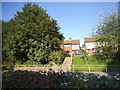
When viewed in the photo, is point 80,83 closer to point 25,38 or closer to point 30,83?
point 30,83

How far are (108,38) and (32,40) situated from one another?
921 cm

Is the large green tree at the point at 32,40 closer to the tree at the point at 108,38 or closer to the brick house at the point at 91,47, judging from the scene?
the brick house at the point at 91,47

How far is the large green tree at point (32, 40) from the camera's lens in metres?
13.8

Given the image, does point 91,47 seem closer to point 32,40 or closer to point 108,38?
point 108,38

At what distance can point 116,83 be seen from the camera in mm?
3834

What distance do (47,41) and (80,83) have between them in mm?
11050

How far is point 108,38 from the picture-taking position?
11.4 meters

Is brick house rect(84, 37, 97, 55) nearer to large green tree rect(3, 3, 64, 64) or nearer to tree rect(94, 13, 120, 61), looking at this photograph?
tree rect(94, 13, 120, 61)

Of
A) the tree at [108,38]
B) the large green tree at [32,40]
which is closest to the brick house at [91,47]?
the tree at [108,38]

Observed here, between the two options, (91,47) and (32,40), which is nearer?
(32,40)

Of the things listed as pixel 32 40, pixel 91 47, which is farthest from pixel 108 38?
pixel 91 47

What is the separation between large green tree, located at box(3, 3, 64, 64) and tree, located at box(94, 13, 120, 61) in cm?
597

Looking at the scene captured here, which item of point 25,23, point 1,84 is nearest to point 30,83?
point 1,84

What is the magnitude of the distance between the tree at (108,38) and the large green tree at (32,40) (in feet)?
19.6
